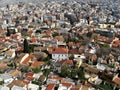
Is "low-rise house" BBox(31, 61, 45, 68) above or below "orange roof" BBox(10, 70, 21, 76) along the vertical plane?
above

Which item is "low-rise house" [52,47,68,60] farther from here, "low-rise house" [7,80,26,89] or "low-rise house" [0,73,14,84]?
"low-rise house" [7,80,26,89]

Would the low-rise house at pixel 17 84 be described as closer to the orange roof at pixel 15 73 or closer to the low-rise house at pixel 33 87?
the low-rise house at pixel 33 87

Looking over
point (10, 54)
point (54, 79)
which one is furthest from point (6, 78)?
point (10, 54)

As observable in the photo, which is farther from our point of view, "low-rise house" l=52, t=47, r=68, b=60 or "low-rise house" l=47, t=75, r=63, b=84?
"low-rise house" l=52, t=47, r=68, b=60

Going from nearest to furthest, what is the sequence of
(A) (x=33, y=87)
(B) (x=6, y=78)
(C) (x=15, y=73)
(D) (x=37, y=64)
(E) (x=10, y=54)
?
(A) (x=33, y=87) → (B) (x=6, y=78) → (C) (x=15, y=73) → (D) (x=37, y=64) → (E) (x=10, y=54)

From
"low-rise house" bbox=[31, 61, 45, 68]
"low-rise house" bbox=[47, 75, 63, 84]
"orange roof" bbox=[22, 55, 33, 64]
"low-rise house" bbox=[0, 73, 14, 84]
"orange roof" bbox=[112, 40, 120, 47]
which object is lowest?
"low-rise house" bbox=[47, 75, 63, 84]

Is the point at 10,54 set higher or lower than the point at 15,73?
higher

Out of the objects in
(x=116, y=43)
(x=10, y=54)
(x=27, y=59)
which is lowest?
(x=116, y=43)

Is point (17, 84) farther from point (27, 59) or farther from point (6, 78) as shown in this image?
point (27, 59)

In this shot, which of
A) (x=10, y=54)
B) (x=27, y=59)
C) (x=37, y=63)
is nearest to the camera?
(x=37, y=63)

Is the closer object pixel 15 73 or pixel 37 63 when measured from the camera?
pixel 15 73

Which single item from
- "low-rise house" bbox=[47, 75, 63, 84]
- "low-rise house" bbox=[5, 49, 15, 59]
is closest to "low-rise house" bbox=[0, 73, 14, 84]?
"low-rise house" bbox=[47, 75, 63, 84]

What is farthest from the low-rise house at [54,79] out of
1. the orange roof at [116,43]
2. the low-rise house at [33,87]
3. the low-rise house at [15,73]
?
the orange roof at [116,43]
